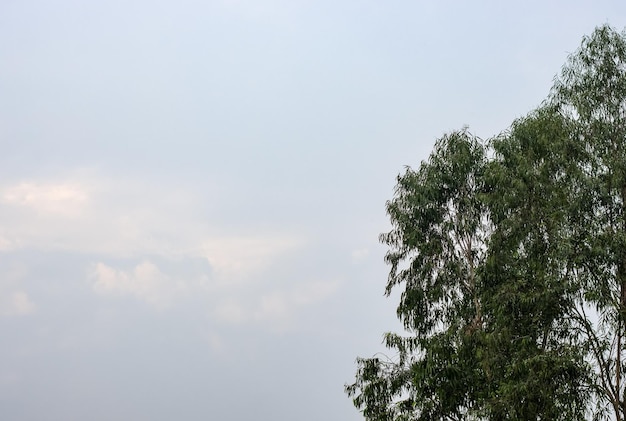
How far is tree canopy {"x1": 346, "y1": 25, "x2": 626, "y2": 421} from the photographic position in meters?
19.5

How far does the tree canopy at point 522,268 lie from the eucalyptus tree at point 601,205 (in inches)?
1.3

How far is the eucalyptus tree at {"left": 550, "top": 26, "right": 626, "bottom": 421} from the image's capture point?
1931 cm

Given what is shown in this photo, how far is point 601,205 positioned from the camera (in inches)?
803

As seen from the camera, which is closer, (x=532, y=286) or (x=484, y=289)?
(x=532, y=286)

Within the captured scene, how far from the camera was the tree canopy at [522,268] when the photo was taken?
19.5 meters

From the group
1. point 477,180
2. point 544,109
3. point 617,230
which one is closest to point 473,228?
point 477,180

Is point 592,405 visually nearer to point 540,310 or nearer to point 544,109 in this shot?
point 540,310

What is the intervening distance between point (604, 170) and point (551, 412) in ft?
19.4

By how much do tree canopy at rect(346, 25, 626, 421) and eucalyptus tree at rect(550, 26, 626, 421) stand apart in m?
0.03

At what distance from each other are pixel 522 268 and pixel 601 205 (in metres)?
2.37

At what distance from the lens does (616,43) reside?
22516 mm

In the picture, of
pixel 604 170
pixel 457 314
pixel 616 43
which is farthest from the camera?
pixel 457 314

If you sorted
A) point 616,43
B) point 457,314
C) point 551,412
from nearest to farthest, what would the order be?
point 551,412 → point 616,43 → point 457,314

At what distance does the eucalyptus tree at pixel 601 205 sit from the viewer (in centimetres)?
1931
